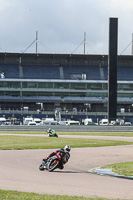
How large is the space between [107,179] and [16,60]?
4262 inches

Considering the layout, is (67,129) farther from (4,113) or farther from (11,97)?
(11,97)

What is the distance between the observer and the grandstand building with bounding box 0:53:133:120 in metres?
119

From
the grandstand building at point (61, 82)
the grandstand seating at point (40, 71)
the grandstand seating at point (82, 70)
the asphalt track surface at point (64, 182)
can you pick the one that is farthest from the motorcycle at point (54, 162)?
the grandstand seating at point (82, 70)

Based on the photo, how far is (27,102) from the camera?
119438mm

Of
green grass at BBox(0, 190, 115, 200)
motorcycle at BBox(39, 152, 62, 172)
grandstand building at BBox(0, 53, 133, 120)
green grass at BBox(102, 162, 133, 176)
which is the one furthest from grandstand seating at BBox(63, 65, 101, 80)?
green grass at BBox(0, 190, 115, 200)

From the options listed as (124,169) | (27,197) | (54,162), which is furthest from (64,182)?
(124,169)

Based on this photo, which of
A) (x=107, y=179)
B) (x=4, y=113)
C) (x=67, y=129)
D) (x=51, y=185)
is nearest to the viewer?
(x=51, y=185)

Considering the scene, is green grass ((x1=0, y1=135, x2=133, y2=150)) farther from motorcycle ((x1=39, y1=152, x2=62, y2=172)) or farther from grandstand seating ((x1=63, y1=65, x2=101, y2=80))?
grandstand seating ((x1=63, y1=65, x2=101, y2=80))

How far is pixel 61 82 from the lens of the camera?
12125 cm

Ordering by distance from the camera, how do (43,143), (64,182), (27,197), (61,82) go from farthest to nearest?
(61,82) → (43,143) → (64,182) → (27,197)

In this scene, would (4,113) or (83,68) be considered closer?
(4,113)

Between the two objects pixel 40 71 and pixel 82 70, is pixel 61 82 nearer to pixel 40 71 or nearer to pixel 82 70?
pixel 40 71

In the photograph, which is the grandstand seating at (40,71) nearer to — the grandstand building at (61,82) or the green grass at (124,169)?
the grandstand building at (61,82)

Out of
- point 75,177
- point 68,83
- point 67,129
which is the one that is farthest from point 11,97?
point 75,177
